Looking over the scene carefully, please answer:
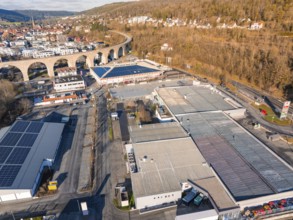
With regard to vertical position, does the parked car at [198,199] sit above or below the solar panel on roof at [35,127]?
below

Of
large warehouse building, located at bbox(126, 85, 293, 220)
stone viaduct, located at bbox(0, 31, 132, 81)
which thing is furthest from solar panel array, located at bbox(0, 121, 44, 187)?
stone viaduct, located at bbox(0, 31, 132, 81)

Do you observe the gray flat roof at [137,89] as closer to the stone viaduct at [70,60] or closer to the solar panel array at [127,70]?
the solar panel array at [127,70]

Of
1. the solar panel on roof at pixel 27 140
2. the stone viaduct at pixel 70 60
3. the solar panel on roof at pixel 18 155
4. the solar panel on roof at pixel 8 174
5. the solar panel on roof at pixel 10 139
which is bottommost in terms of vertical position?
the solar panel on roof at pixel 8 174

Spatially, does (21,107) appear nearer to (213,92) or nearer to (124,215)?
(124,215)

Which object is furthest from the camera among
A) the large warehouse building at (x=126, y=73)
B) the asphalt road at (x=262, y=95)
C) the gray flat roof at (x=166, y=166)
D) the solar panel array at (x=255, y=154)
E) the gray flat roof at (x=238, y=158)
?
the large warehouse building at (x=126, y=73)

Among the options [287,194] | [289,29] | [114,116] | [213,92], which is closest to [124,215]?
[287,194]

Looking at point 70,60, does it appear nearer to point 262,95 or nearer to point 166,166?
point 262,95

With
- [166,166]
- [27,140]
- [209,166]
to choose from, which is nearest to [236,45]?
[209,166]

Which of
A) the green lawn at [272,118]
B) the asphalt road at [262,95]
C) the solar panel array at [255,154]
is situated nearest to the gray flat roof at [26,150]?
the solar panel array at [255,154]
